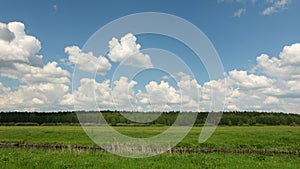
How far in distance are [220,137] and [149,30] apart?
33.2m

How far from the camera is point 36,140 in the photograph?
56.0 meters

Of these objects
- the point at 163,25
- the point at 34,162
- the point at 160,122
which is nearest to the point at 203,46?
the point at 163,25

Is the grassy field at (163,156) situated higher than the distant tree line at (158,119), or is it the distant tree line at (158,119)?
the distant tree line at (158,119)

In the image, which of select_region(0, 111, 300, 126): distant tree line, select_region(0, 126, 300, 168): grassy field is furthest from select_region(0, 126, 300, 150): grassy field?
select_region(0, 111, 300, 126): distant tree line

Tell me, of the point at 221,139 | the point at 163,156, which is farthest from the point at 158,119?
the point at 163,156

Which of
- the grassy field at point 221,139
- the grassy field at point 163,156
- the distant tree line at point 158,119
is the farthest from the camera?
the distant tree line at point 158,119

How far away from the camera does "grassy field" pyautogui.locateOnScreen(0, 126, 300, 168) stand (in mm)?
20828

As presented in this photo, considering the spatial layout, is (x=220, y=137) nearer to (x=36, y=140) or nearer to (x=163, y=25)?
(x=36, y=140)

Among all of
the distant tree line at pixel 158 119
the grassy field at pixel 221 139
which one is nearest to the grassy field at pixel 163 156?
the grassy field at pixel 221 139

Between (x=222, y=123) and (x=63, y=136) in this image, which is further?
(x=222, y=123)

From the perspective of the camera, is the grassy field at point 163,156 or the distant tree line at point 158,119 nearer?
the grassy field at point 163,156

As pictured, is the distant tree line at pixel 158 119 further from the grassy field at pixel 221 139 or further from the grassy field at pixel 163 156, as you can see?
the grassy field at pixel 163 156

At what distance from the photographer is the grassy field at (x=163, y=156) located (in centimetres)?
2083

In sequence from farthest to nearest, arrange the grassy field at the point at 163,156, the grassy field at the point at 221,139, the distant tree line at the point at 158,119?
1. the distant tree line at the point at 158,119
2. the grassy field at the point at 221,139
3. the grassy field at the point at 163,156
